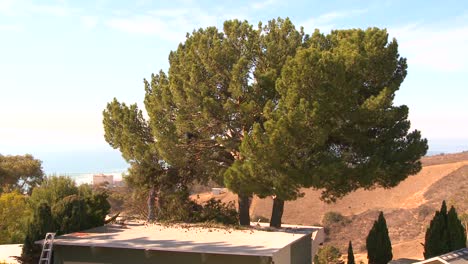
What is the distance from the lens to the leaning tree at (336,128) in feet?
55.9

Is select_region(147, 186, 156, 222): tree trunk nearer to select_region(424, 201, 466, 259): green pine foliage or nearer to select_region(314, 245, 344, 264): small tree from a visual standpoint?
select_region(314, 245, 344, 264): small tree

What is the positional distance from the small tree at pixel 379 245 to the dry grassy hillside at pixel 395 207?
1664cm

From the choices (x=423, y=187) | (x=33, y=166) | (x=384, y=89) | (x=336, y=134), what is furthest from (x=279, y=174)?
(x=423, y=187)

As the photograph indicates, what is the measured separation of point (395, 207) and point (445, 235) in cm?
3465

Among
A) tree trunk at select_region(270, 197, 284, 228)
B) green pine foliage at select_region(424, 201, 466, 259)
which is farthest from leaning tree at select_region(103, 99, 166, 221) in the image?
green pine foliage at select_region(424, 201, 466, 259)

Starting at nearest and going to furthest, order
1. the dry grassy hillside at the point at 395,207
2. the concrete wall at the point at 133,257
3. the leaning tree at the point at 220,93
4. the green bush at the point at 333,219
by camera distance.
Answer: the concrete wall at the point at 133,257
the leaning tree at the point at 220,93
the dry grassy hillside at the point at 395,207
the green bush at the point at 333,219

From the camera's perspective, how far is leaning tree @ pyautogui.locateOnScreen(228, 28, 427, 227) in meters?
17.0

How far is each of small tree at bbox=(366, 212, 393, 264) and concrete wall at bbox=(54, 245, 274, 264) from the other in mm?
7315

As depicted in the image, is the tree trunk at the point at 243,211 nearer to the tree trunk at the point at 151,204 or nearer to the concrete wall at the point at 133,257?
the tree trunk at the point at 151,204

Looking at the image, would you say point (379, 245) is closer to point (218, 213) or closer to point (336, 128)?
point (336, 128)

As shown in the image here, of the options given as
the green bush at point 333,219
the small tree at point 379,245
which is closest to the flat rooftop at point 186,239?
the small tree at point 379,245

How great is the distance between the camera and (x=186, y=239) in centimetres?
1652

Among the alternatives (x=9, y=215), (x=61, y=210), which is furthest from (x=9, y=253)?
(x=9, y=215)

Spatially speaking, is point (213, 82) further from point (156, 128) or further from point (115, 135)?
point (115, 135)
